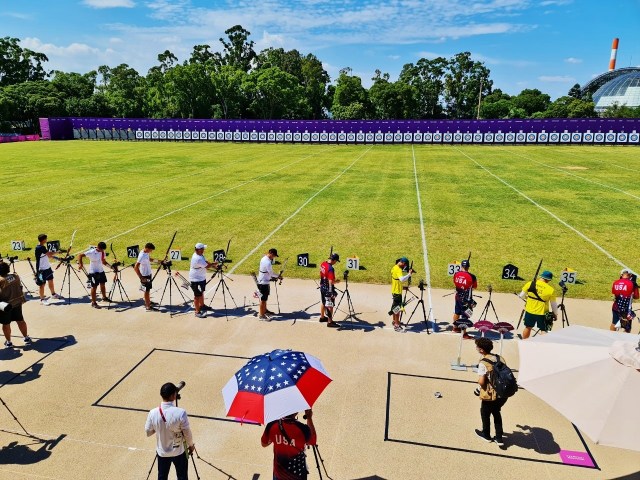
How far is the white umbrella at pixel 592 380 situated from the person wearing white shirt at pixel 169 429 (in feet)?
14.0

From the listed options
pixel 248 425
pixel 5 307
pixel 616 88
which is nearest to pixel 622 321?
pixel 248 425

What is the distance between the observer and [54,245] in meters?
13.1

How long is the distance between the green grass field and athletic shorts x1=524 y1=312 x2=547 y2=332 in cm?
376

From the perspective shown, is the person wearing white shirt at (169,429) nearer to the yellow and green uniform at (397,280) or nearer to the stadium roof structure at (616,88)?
the yellow and green uniform at (397,280)

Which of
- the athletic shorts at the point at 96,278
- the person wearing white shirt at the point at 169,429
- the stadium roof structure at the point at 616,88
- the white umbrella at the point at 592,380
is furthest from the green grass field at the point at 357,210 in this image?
the stadium roof structure at the point at 616,88

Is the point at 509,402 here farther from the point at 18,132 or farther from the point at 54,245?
the point at 18,132

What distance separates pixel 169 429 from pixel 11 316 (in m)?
6.32

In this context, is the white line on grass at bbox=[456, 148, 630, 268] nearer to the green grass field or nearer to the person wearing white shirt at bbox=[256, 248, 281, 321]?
the green grass field

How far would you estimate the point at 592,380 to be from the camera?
535cm

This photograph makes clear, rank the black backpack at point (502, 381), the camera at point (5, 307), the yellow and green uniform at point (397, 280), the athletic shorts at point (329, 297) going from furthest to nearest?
the athletic shorts at point (329, 297), the yellow and green uniform at point (397, 280), the camera at point (5, 307), the black backpack at point (502, 381)

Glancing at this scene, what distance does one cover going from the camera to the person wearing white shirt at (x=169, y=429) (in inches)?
215

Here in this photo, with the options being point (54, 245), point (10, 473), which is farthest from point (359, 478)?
point (54, 245)

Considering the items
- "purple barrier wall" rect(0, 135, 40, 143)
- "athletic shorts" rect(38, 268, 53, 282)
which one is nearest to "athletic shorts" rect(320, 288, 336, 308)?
"athletic shorts" rect(38, 268, 53, 282)

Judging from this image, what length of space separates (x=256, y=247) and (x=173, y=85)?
72238 mm
